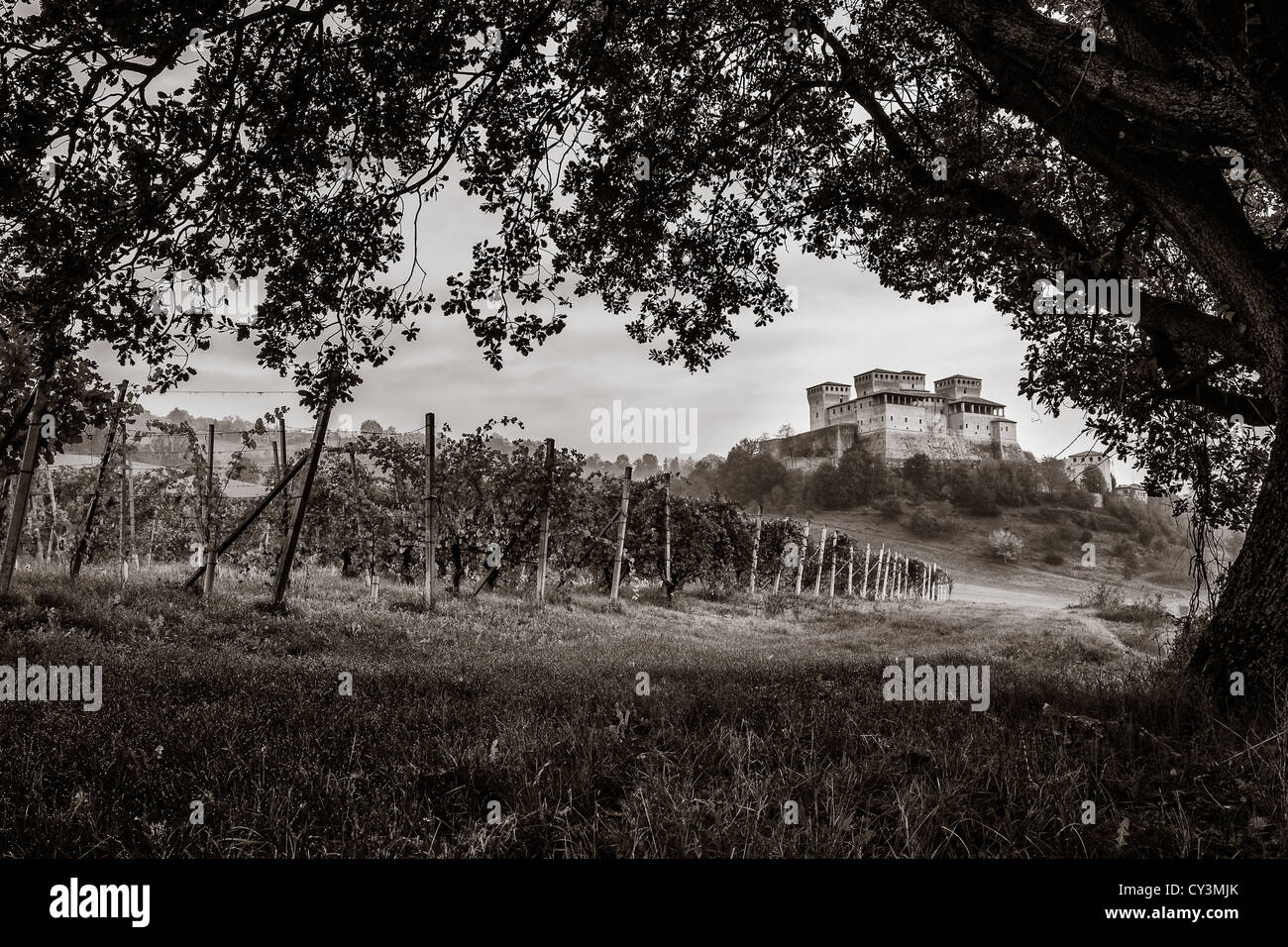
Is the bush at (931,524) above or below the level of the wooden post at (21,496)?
below

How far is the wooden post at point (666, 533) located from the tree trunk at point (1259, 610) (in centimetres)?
1537

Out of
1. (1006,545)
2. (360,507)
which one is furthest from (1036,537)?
(360,507)

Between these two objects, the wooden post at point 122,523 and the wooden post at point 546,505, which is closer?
the wooden post at point 122,523

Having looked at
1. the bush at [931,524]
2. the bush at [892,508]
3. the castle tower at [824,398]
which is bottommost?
the bush at [931,524]

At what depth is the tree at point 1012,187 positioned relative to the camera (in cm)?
450

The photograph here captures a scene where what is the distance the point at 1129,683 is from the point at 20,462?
1124 centimetres

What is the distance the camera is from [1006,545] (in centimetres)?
8688

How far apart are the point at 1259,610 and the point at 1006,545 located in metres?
93.0

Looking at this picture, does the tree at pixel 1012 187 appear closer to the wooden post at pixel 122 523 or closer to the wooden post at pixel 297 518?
the wooden post at pixel 297 518

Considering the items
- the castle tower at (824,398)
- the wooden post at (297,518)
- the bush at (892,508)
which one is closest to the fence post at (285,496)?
the wooden post at (297,518)

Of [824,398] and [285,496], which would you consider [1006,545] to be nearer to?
[824,398]

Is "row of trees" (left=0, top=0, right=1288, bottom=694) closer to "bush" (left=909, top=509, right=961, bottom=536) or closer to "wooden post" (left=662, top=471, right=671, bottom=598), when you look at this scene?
"wooden post" (left=662, top=471, right=671, bottom=598)
